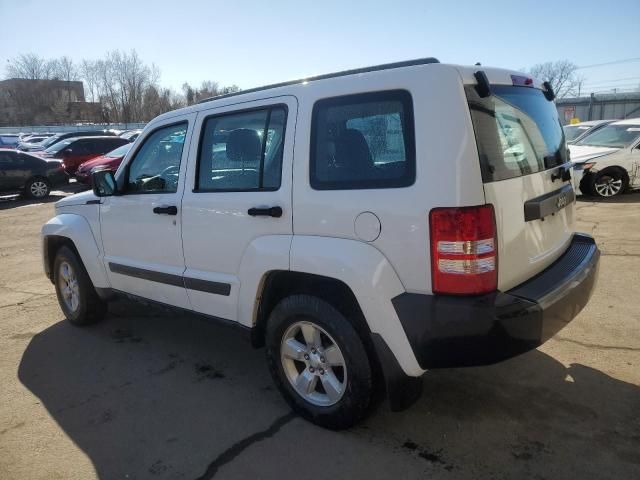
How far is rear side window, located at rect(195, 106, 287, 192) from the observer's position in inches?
117

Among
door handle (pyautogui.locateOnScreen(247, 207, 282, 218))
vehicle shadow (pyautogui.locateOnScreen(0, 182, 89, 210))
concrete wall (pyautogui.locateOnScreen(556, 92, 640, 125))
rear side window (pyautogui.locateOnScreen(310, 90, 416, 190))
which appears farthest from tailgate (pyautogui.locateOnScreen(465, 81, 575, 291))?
concrete wall (pyautogui.locateOnScreen(556, 92, 640, 125))

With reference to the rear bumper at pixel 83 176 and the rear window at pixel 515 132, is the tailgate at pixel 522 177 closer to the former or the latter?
the rear window at pixel 515 132

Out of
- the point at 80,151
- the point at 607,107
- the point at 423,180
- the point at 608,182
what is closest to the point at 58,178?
the point at 80,151

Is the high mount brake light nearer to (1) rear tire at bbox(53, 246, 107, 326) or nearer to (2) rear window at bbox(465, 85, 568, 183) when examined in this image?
(2) rear window at bbox(465, 85, 568, 183)

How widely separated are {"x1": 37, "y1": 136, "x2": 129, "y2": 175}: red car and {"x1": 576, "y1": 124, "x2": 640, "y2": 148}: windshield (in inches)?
612

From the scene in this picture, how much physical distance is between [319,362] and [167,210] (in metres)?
1.59

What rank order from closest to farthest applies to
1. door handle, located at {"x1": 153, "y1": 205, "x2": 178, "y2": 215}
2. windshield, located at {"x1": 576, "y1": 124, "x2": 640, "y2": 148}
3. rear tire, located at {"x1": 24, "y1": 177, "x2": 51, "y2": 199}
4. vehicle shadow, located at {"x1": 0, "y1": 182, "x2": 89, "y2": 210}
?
door handle, located at {"x1": 153, "y1": 205, "x2": 178, "y2": 215} → windshield, located at {"x1": 576, "y1": 124, "x2": 640, "y2": 148} → vehicle shadow, located at {"x1": 0, "y1": 182, "x2": 89, "y2": 210} → rear tire, located at {"x1": 24, "y1": 177, "x2": 51, "y2": 199}

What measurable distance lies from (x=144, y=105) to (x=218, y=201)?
82486mm

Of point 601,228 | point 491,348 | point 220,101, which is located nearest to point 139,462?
point 491,348

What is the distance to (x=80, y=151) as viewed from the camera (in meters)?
17.8

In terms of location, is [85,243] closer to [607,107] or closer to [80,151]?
[80,151]

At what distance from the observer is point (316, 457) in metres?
2.66

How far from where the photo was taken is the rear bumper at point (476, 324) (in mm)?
2273

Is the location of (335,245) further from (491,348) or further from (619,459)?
(619,459)
